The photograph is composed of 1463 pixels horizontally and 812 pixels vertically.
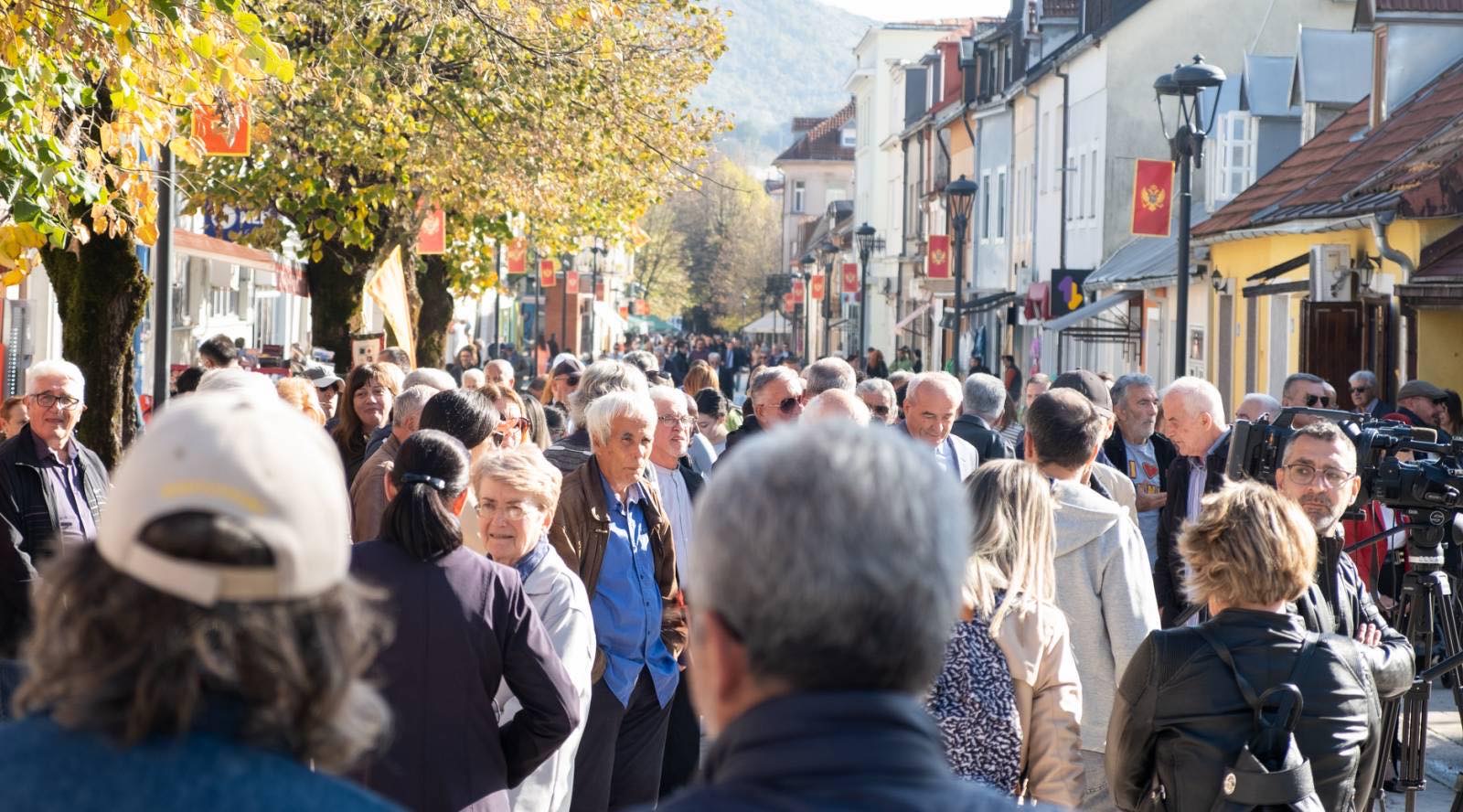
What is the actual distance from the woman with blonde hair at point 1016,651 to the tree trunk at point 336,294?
61.9ft

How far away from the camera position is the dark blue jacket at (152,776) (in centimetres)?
183

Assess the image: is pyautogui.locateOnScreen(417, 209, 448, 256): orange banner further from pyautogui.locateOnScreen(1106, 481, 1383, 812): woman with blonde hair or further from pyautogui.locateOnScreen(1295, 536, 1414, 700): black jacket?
pyautogui.locateOnScreen(1106, 481, 1383, 812): woman with blonde hair

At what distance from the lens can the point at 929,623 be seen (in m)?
1.96

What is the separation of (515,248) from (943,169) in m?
24.8

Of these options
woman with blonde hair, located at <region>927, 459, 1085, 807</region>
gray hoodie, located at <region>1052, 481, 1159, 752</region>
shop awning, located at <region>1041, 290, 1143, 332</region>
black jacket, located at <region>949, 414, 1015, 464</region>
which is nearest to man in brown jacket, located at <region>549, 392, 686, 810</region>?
gray hoodie, located at <region>1052, 481, 1159, 752</region>

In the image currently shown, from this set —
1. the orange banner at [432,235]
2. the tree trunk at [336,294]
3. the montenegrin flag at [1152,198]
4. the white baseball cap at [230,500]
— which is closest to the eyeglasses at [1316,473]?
the white baseball cap at [230,500]

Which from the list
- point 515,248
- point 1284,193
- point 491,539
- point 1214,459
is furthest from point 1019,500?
point 515,248

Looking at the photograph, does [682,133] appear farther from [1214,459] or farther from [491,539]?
[491,539]

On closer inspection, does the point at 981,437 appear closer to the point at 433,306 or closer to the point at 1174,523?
the point at 1174,523

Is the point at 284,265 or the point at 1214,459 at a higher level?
the point at 284,265

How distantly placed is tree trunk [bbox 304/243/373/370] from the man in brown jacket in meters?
16.5

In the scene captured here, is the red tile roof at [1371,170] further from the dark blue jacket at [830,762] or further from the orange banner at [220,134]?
the dark blue jacket at [830,762]

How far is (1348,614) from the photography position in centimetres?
530

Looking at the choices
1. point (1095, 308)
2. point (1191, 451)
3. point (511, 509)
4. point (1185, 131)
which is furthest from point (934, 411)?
point (1095, 308)
